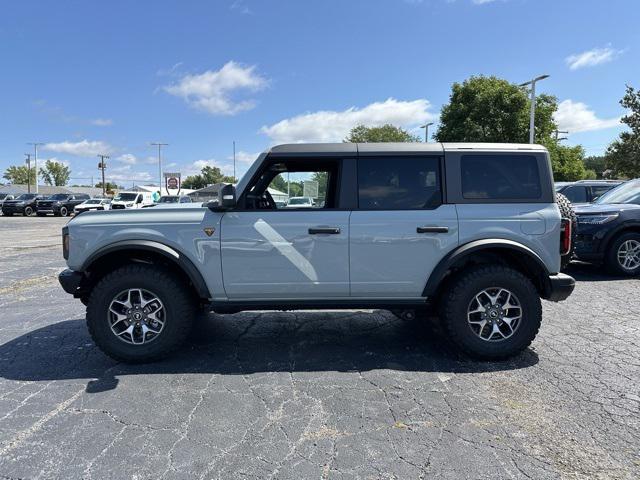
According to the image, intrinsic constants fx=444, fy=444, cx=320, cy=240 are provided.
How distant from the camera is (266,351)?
171 inches

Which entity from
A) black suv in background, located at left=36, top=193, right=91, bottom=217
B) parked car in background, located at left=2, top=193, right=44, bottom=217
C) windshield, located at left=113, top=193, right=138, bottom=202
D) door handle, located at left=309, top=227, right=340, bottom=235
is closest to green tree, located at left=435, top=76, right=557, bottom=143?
windshield, located at left=113, top=193, right=138, bottom=202

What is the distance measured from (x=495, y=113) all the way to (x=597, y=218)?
21167mm

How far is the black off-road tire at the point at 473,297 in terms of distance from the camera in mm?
3961

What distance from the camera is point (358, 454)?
265 cm

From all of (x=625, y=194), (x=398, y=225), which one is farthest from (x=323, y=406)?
(x=625, y=194)

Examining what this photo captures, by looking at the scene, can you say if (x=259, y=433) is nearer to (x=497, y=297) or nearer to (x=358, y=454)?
(x=358, y=454)

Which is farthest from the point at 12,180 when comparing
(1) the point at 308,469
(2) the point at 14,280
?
(1) the point at 308,469

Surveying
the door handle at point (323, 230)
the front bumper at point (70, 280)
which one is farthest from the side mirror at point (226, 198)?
the front bumper at point (70, 280)

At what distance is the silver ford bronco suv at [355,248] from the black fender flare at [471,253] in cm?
1

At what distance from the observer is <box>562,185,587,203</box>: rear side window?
36.1ft

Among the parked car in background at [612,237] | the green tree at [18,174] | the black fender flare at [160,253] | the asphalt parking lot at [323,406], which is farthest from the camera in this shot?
the green tree at [18,174]

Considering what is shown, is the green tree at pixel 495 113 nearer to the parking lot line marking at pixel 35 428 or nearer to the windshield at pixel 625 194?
the windshield at pixel 625 194

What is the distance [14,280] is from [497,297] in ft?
26.2

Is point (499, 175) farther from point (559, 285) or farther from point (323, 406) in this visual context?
point (323, 406)
